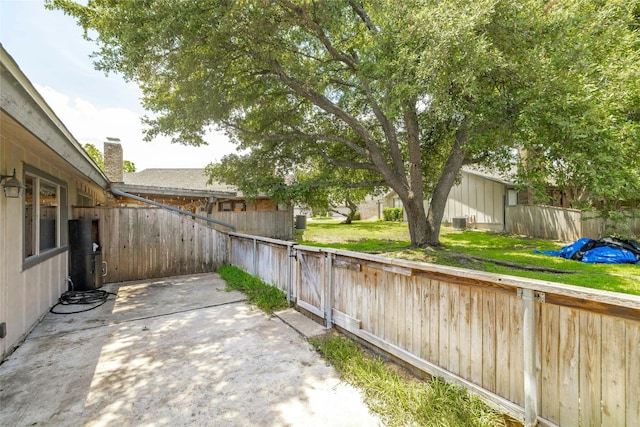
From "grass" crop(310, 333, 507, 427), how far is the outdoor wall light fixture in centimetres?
429

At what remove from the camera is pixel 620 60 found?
6367mm

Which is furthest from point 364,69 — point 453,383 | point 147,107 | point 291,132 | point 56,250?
point 147,107

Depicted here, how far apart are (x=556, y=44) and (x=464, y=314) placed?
6.27 m

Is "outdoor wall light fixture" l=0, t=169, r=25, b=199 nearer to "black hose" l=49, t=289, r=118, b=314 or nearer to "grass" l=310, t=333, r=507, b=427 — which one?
"black hose" l=49, t=289, r=118, b=314

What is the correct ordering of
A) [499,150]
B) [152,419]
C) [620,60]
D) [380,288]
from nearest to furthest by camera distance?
[152,419] → [380,288] → [620,60] → [499,150]

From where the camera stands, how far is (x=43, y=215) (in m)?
5.03

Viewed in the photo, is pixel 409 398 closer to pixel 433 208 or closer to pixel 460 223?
pixel 433 208

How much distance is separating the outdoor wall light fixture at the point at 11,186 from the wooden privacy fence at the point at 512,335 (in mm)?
4164

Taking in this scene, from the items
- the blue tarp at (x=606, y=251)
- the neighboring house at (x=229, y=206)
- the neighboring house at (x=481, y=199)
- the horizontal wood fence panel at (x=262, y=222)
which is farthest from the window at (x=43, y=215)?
the neighboring house at (x=481, y=199)

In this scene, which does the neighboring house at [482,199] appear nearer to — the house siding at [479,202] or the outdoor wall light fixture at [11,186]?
the house siding at [479,202]

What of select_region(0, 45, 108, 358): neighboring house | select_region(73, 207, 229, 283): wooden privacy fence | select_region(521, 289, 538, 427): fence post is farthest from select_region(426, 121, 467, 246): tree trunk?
select_region(0, 45, 108, 358): neighboring house

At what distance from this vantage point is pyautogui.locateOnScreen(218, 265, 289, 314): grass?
509cm

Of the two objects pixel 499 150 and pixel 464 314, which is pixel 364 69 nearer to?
pixel 499 150

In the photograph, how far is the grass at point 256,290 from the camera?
5086 millimetres
